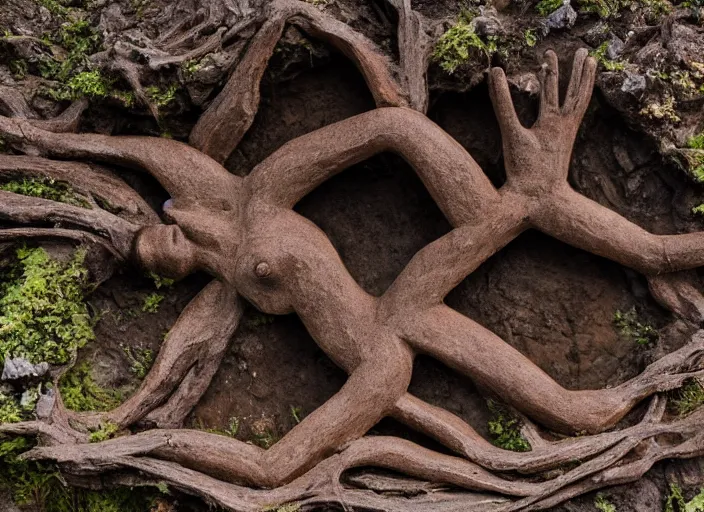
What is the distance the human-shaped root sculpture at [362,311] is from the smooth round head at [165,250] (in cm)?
1

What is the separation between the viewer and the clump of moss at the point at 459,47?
4.27 meters

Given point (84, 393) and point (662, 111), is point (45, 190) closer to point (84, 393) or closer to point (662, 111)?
point (84, 393)

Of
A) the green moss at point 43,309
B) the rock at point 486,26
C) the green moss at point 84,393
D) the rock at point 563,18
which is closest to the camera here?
the green moss at point 43,309

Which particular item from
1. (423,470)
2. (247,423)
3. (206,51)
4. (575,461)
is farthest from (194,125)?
(575,461)

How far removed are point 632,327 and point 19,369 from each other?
3.69 m

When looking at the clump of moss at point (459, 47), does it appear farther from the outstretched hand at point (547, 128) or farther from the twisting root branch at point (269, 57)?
the twisting root branch at point (269, 57)

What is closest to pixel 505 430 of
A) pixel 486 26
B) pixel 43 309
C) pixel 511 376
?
pixel 511 376

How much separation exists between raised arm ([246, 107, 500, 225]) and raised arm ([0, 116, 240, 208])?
274 millimetres

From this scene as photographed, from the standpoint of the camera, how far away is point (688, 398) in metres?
3.97

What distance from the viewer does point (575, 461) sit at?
3867mm

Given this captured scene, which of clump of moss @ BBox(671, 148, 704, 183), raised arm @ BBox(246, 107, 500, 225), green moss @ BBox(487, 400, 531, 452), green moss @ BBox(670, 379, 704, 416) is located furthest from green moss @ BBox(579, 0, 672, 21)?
green moss @ BBox(487, 400, 531, 452)

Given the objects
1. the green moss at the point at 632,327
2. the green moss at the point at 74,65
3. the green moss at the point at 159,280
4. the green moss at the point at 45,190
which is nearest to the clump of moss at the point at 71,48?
the green moss at the point at 74,65

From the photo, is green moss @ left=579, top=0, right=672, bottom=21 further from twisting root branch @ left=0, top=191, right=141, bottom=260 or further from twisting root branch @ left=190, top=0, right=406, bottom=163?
twisting root branch @ left=0, top=191, right=141, bottom=260

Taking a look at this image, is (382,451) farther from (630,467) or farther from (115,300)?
(115,300)
